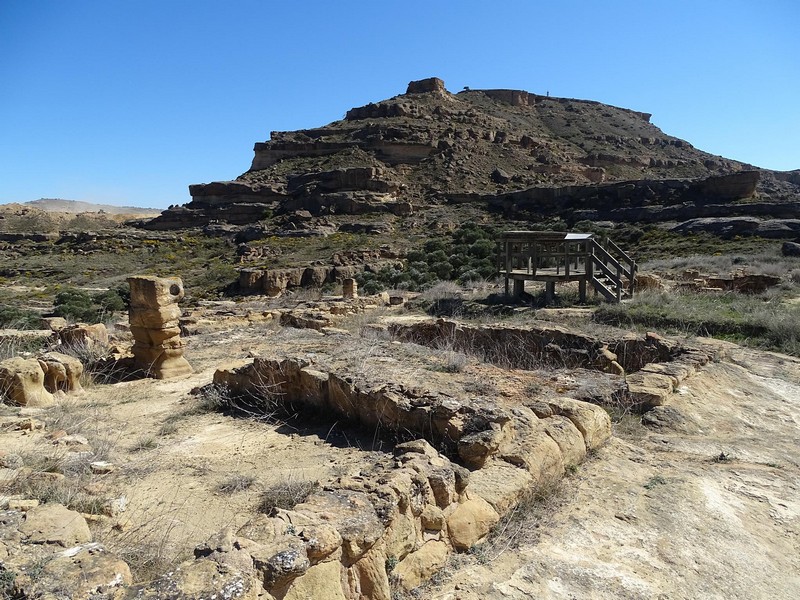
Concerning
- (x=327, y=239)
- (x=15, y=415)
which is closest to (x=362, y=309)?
(x=15, y=415)

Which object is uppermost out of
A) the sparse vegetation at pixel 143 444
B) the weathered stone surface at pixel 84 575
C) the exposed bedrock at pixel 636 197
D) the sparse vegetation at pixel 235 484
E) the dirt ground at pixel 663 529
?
the exposed bedrock at pixel 636 197

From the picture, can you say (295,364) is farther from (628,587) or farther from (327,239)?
(327,239)

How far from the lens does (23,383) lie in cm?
627

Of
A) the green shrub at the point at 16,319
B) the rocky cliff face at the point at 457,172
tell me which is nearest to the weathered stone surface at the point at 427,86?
the rocky cliff face at the point at 457,172

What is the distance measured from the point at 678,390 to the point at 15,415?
791 centimetres

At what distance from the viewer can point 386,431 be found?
15.8 ft

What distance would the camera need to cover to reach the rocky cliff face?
41406 millimetres

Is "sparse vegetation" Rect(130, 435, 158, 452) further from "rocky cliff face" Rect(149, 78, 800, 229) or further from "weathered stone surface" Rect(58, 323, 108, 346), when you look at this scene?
"rocky cliff face" Rect(149, 78, 800, 229)

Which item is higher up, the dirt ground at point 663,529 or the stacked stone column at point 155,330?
the stacked stone column at point 155,330

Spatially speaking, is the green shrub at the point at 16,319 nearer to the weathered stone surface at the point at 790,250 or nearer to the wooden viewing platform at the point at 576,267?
the wooden viewing platform at the point at 576,267

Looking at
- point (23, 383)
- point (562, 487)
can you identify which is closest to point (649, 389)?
point (562, 487)

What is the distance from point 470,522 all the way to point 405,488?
67 cm

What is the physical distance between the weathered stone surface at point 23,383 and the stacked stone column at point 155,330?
1.74 meters

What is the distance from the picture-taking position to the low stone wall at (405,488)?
2.50 meters
